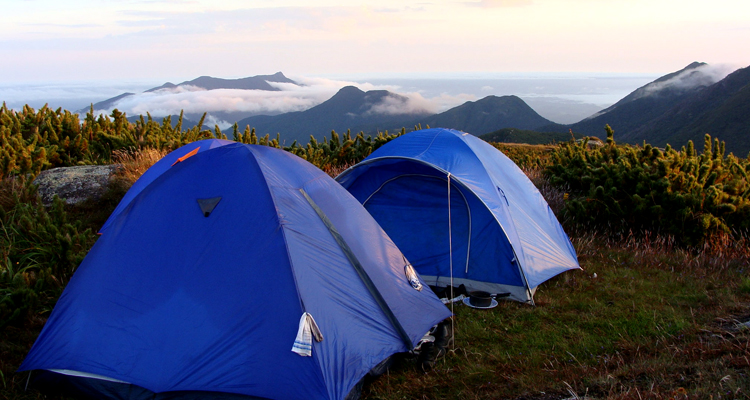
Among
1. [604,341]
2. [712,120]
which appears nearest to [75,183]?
[604,341]

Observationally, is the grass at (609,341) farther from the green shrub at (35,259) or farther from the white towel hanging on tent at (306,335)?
the green shrub at (35,259)

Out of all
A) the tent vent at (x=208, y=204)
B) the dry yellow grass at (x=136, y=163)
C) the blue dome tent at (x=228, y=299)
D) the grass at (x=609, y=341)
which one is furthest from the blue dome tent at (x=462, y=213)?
the dry yellow grass at (x=136, y=163)

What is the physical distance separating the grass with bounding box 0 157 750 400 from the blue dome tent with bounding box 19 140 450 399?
500mm

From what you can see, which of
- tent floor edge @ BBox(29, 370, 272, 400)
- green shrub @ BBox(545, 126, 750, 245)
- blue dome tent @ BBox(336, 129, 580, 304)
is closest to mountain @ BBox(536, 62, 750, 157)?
green shrub @ BBox(545, 126, 750, 245)

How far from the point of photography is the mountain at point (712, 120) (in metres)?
93.2

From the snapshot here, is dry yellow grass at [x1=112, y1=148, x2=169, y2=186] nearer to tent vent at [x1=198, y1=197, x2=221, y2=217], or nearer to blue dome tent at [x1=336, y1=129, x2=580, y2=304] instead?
blue dome tent at [x1=336, y1=129, x2=580, y2=304]

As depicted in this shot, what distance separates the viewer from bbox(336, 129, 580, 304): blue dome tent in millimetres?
5934

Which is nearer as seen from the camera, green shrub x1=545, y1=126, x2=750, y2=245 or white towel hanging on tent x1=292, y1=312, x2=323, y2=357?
white towel hanging on tent x1=292, y1=312, x2=323, y2=357

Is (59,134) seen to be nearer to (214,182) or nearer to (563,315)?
(214,182)

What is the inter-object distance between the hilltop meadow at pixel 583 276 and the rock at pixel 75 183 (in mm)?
219

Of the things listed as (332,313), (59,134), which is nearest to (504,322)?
(332,313)

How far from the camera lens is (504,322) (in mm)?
5371

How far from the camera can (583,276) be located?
6656mm

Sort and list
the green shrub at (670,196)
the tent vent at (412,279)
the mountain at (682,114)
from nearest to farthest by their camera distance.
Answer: the tent vent at (412,279) < the green shrub at (670,196) < the mountain at (682,114)
